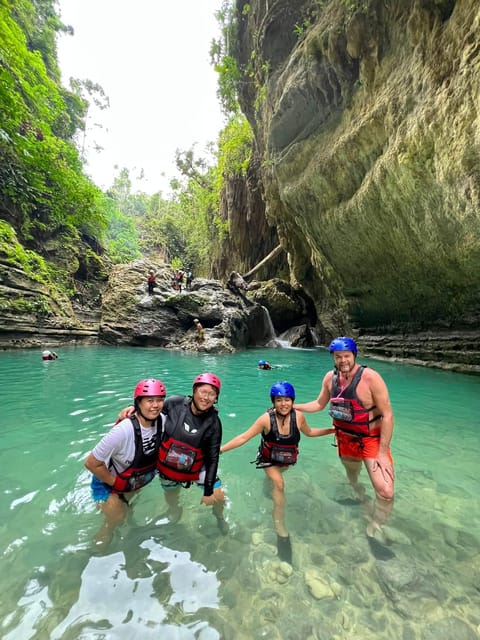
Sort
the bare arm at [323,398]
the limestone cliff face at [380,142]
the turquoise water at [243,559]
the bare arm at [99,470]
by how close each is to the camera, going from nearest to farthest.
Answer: the turquoise water at [243,559] < the bare arm at [99,470] < the bare arm at [323,398] < the limestone cliff face at [380,142]

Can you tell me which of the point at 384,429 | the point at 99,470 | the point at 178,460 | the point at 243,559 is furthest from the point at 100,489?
the point at 384,429

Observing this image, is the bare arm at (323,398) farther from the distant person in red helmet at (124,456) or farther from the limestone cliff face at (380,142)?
the limestone cliff face at (380,142)

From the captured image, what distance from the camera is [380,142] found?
9008 mm

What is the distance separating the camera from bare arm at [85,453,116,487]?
2.25 metres

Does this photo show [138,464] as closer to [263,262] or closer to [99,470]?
[99,470]

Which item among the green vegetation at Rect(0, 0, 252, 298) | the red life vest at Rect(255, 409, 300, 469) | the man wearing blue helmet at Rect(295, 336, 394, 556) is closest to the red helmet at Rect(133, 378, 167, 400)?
the red life vest at Rect(255, 409, 300, 469)

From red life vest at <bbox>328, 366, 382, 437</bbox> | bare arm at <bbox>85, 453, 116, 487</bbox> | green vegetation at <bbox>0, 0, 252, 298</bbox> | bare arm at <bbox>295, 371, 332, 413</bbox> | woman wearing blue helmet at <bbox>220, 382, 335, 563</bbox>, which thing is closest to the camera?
bare arm at <bbox>85, 453, 116, 487</bbox>

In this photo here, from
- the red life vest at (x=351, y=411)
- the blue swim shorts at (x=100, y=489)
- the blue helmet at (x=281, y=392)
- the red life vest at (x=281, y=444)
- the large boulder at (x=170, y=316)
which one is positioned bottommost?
the blue swim shorts at (x=100, y=489)

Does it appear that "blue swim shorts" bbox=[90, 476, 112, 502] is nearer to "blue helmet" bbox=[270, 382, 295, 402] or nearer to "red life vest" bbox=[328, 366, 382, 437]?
"blue helmet" bbox=[270, 382, 295, 402]

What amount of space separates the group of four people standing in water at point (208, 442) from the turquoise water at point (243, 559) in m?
0.18

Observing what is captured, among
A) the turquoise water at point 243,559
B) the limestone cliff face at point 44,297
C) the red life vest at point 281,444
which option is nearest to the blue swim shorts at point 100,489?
the turquoise water at point 243,559

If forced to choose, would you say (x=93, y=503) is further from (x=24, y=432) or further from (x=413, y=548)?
(x=413, y=548)

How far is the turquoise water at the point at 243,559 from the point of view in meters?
1.71

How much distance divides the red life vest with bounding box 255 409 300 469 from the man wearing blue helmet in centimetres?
43
